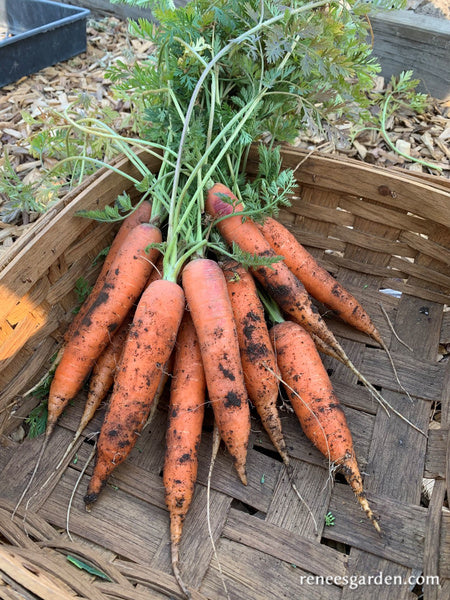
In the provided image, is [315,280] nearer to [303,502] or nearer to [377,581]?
[303,502]

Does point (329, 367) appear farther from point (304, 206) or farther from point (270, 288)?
point (304, 206)

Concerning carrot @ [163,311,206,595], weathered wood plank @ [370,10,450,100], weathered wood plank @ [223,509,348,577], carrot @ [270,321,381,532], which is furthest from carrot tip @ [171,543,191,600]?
weathered wood plank @ [370,10,450,100]

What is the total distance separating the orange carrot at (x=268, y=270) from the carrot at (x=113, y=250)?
0.74ft

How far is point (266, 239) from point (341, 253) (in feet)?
1.66

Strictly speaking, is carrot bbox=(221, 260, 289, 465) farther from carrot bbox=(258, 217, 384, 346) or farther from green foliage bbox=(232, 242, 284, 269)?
carrot bbox=(258, 217, 384, 346)

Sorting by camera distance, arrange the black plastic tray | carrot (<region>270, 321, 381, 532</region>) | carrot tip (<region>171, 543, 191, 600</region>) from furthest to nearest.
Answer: the black plastic tray, carrot (<region>270, 321, 381, 532</region>), carrot tip (<region>171, 543, 191, 600</region>)

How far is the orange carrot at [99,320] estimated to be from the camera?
4.88 feet

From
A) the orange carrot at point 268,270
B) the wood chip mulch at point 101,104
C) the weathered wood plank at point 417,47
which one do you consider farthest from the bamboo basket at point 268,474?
the weathered wood plank at point 417,47

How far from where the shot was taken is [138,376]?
1.38 meters

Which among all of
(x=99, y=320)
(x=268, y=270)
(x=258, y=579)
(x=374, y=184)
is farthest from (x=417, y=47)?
(x=258, y=579)

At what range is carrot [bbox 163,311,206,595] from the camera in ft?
4.29

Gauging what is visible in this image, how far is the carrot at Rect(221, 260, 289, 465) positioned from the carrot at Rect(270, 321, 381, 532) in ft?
0.21

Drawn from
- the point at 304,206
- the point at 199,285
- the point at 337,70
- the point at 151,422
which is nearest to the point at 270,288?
the point at 199,285

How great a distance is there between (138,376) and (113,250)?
0.49 metres
